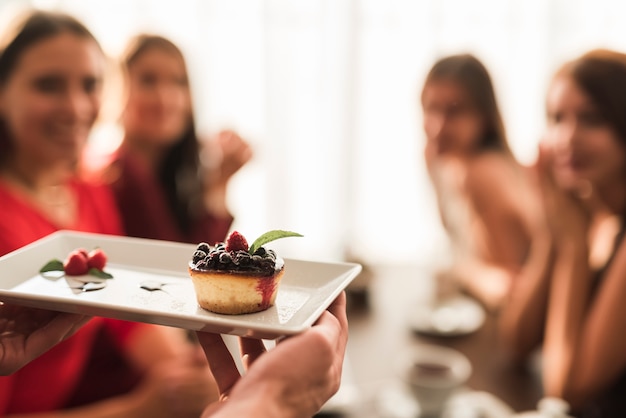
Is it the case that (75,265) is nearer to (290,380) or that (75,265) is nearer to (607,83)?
(290,380)

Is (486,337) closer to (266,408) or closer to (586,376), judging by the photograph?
(586,376)

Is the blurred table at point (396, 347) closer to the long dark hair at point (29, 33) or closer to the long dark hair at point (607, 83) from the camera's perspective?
the long dark hair at point (607, 83)

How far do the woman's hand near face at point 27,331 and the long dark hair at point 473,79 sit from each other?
1.87 meters

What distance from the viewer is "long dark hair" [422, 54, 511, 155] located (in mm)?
2502

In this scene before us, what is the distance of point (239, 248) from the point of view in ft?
3.06

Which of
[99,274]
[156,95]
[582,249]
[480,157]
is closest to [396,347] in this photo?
[582,249]

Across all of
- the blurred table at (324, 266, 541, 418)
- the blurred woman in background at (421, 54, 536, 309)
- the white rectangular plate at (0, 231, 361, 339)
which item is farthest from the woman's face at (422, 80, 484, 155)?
the white rectangular plate at (0, 231, 361, 339)

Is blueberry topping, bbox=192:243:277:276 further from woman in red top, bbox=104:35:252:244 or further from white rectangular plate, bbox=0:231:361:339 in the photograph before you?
woman in red top, bbox=104:35:252:244

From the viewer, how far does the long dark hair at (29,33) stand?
5.17 ft

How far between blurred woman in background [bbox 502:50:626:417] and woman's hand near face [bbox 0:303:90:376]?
1.12 metres

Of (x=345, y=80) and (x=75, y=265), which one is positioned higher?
(x=345, y=80)

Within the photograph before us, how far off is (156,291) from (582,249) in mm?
1283

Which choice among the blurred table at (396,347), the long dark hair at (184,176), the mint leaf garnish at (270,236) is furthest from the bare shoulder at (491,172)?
the mint leaf garnish at (270,236)

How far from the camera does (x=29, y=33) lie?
1.58m
